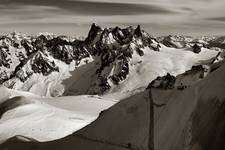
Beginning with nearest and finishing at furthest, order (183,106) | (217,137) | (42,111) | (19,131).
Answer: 1. (217,137)
2. (183,106)
3. (19,131)
4. (42,111)

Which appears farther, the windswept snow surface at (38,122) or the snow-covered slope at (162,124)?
the windswept snow surface at (38,122)

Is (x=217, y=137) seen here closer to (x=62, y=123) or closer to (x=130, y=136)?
(x=130, y=136)

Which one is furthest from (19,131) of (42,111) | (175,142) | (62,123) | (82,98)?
(82,98)

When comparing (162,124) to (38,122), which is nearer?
(162,124)

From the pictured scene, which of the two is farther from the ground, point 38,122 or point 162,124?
point 162,124

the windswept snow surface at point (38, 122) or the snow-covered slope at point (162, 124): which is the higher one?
the snow-covered slope at point (162, 124)

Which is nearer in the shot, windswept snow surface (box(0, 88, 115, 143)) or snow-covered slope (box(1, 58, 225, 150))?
snow-covered slope (box(1, 58, 225, 150))

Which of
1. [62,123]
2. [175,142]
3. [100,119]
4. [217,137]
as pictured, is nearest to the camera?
[217,137]

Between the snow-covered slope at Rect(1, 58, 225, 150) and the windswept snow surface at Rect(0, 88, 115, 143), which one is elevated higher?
the snow-covered slope at Rect(1, 58, 225, 150)
